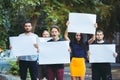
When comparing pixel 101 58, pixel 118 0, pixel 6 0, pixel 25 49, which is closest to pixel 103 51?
pixel 101 58

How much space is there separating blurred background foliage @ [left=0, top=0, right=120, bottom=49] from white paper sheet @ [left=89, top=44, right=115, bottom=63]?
2.05 m

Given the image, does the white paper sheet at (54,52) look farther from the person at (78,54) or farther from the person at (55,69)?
the person at (78,54)

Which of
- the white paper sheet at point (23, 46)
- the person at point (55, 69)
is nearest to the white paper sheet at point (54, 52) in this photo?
the person at point (55, 69)

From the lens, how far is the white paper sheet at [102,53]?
10.6 metres

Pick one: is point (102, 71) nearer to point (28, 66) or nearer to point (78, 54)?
point (78, 54)

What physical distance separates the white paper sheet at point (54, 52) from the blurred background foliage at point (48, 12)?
1656 millimetres

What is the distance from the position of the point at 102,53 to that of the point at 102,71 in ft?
1.55

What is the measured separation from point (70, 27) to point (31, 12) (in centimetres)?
549

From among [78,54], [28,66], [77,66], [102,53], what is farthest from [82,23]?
[28,66]

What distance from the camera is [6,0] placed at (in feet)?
37.9

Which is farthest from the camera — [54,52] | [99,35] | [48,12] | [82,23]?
[48,12]

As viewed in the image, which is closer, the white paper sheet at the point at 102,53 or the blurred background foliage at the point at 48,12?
the white paper sheet at the point at 102,53

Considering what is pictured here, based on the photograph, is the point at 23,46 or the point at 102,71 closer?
the point at 102,71

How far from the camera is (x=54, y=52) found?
10.2 meters
